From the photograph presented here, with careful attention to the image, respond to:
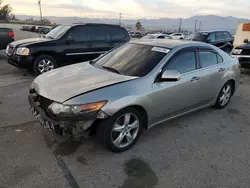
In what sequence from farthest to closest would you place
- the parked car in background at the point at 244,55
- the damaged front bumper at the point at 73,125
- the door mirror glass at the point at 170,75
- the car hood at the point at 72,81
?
the parked car in background at the point at 244,55 < the door mirror glass at the point at 170,75 < the car hood at the point at 72,81 < the damaged front bumper at the point at 73,125

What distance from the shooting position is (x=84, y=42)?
764cm

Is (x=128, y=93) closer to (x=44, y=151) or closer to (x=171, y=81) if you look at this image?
(x=171, y=81)

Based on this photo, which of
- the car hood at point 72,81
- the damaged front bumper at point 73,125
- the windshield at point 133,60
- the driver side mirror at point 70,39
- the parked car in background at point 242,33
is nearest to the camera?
the damaged front bumper at point 73,125

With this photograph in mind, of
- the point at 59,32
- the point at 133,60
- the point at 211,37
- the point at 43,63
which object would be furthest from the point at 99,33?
the point at 211,37

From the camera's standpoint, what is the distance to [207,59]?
14.2 ft

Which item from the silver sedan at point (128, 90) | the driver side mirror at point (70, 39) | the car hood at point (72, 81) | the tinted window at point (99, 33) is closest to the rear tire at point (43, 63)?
the driver side mirror at point (70, 39)

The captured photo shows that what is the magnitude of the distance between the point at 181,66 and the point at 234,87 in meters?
2.04

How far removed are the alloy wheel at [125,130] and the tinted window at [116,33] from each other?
18.2 ft

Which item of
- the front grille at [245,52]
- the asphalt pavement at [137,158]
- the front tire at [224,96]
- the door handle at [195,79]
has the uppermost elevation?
the door handle at [195,79]

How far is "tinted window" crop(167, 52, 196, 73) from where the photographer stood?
366 cm

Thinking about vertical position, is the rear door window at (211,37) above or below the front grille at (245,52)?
above

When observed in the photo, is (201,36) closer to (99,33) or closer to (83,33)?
(99,33)

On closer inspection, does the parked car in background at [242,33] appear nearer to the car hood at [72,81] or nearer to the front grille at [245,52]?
the front grille at [245,52]

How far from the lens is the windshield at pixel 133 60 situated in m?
3.51
